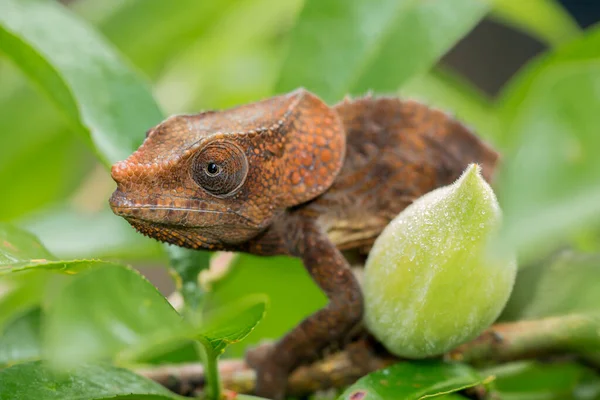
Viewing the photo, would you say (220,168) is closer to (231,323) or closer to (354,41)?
(231,323)

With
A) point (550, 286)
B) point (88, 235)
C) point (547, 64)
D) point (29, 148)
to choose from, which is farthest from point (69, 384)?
point (29, 148)

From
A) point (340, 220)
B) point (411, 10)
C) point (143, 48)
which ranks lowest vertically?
point (340, 220)

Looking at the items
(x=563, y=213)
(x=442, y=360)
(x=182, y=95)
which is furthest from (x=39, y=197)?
(x=563, y=213)

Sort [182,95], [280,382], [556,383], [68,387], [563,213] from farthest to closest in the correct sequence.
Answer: [182,95] → [556,383] → [280,382] → [68,387] → [563,213]

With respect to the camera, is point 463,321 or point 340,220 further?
point 340,220

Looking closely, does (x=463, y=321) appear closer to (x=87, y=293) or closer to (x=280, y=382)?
(x=280, y=382)

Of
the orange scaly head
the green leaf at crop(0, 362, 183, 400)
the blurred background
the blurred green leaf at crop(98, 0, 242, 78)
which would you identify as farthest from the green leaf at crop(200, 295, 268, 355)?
the blurred green leaf at crop(98, 0, 242, 78)
